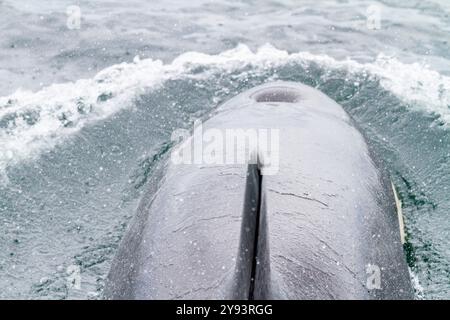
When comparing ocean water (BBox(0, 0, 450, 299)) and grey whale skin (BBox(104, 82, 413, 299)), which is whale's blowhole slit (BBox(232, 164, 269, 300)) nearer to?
grey whale skin (BBox(104, 82, 413, 299))

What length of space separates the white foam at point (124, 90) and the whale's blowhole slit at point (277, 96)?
294 cm

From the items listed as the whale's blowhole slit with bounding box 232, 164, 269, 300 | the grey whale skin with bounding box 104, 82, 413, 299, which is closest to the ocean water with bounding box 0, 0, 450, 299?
the grey whale skin with bounding box 104, 82, 413, 299

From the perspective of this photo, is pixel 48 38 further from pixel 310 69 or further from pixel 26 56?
pixel 310 69

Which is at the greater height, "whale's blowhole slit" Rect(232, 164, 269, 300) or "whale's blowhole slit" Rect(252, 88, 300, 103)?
"whale's blowhole slit" Rect(252, 88, 300, 103)

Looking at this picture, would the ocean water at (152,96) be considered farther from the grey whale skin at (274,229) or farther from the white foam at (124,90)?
the grey whale skin at (274,229)

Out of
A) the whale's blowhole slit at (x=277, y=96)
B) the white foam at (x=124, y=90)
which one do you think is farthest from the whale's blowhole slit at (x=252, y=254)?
the white foam at (x=124, y=90)

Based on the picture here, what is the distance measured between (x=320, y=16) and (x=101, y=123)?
7.57 metres

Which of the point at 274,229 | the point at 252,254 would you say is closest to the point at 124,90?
the point at 274,229

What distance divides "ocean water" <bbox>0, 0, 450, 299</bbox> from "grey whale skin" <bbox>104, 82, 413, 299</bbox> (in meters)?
1.21

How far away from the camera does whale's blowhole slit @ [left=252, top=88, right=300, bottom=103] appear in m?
8.34

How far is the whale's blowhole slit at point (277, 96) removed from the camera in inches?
328

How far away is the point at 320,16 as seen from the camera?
15.4 m
